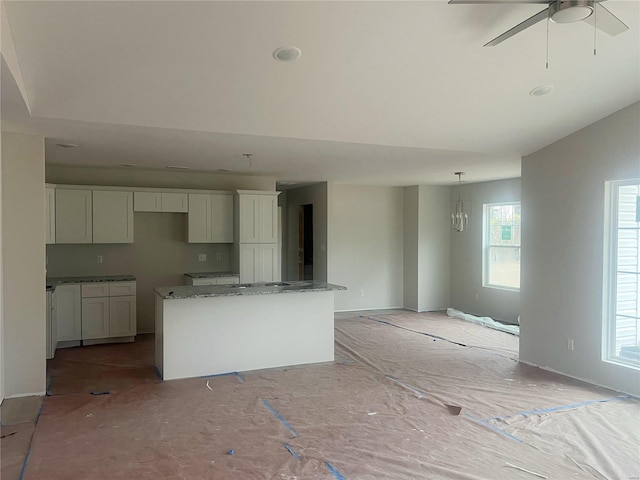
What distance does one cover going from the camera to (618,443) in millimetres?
3430

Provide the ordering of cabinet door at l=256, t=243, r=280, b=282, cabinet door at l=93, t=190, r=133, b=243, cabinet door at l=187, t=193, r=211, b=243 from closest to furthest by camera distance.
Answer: cabinet door at l=93, t=190, r=133, b=243 < cabinet door at l=187, t=193, r=211, b=243 < cabinet door at l=256, t=243, r=280, b=282

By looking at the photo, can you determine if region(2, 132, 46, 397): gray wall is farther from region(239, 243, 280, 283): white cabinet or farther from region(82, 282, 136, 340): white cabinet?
region(239, 243, 280, 283): white cabinet

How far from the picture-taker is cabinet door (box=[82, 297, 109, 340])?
20.6ft

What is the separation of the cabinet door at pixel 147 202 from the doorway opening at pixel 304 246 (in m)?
3.77

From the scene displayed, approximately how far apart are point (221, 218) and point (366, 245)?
300 centimetres

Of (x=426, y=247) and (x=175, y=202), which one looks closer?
(x=175, y=202)

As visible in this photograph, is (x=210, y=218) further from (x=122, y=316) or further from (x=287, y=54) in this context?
(x=287, y=54)

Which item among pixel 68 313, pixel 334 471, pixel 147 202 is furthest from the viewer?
pixel 147 202

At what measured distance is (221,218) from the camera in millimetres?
7324

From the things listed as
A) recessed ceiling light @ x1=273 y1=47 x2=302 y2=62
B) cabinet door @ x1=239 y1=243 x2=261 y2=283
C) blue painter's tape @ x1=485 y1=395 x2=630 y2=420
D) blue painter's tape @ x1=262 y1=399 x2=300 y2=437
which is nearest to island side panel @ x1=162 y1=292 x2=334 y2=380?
blue painter's tape @ x1=262 y1=399 x2=300 y2=437

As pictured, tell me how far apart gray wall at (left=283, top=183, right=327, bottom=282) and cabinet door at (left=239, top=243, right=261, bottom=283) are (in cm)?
183

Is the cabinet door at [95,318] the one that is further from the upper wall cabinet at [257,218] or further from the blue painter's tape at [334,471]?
the blue painter's tape at [334,471]

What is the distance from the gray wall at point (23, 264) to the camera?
432cm

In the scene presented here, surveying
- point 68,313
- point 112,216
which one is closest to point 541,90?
point 112,216
